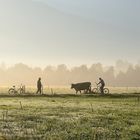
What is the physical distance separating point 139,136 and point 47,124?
6.21 m

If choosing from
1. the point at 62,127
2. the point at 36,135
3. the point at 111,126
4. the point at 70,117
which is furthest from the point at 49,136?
the point at 70,117

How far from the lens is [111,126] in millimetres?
27922

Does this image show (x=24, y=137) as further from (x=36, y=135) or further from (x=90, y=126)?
(x=90, y=126)

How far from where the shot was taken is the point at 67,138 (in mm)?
22766

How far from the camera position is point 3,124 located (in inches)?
1126

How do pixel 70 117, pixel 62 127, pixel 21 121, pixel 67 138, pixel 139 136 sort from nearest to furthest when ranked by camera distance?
pixel 67 138
pixel 139 136
pixel 62 127
pixel 21 121
pixel 70 117

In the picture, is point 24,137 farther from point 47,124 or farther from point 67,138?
→ point 47,124

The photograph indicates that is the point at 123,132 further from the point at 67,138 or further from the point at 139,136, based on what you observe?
the point at 67,138

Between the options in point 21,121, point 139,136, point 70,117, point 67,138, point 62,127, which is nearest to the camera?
point 67,138

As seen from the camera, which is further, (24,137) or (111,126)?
(111,126)

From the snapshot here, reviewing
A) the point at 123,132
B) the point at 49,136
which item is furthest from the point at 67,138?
the point at 123,132

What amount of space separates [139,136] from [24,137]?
5718 mm

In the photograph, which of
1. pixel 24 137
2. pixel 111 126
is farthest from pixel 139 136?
pixel 24 137

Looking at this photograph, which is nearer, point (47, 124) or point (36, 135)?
point (36, 135)
